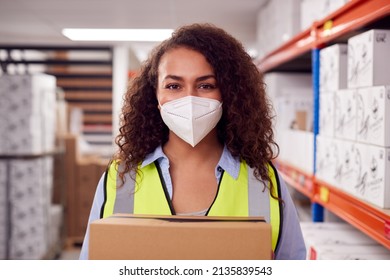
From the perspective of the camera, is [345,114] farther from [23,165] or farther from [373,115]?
[23,165]

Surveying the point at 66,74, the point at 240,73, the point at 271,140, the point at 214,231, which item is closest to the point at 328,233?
the point at 271,140

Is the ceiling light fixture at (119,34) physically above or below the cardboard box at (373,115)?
above

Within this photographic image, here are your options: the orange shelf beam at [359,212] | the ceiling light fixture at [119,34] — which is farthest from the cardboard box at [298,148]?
the ceiling light fixture at [119,34]

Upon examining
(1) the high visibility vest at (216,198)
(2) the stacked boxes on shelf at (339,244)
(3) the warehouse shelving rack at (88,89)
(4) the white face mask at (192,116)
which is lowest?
(2) the stacked boxes on shelf at (339,244)

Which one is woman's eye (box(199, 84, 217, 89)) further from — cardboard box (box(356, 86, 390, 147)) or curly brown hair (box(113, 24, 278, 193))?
cardboard box (box(356, 86, 390, 147))

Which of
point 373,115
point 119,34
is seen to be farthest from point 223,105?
point 119,34

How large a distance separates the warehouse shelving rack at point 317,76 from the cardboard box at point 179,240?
0.50 m

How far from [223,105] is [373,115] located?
42cm

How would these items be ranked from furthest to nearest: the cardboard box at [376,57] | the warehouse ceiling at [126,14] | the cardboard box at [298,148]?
the warehouse ceiling at [126,14]
the cardboard box at [298,148]
the cardboard box at [376,57]

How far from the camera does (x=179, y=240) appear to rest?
0.82m

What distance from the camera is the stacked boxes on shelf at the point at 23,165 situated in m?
3.51

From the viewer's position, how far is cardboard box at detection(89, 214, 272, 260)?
821 millimetres

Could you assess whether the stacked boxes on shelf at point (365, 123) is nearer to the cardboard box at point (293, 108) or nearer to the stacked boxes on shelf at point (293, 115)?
the stacked boxes on shelf at point (293, 115)

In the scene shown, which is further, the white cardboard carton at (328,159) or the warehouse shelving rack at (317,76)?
the white cardboard carton at (328,159)
